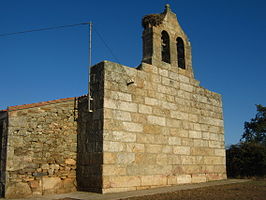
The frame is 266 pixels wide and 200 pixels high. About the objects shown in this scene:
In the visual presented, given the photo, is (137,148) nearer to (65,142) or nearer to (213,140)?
(65,142)

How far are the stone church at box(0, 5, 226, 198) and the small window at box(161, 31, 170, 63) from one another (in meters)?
0.04

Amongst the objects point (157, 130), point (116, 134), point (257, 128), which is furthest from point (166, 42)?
point (257, 128)

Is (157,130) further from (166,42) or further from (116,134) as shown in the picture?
(166,42)

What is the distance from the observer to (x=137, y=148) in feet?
28.1

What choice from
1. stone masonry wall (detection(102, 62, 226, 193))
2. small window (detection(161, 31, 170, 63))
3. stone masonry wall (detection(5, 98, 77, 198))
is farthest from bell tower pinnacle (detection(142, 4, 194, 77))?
stone masonry wall (detection(5, 98, 77, 198))

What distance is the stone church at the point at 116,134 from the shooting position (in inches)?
310

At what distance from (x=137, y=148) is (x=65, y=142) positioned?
2156 millimetres

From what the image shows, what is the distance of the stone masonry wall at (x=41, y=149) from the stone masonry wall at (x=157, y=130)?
149 centimetres

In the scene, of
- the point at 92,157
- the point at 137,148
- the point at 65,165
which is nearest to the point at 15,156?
the point at 65,165

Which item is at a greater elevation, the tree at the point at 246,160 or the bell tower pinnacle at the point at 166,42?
the bell tower pinnacle at the point at 166,42

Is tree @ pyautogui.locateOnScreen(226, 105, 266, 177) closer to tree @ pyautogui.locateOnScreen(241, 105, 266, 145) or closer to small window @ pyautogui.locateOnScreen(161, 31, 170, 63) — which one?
small window @ pyautogui.locateOnScreen(161, 31, 170, 63)

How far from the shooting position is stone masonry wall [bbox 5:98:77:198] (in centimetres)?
773

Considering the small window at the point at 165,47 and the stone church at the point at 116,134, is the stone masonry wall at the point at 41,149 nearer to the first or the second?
the stone church at the point at 116,134

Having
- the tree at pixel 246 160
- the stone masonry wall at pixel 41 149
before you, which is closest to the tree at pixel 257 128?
the tree at pixel 246 160
